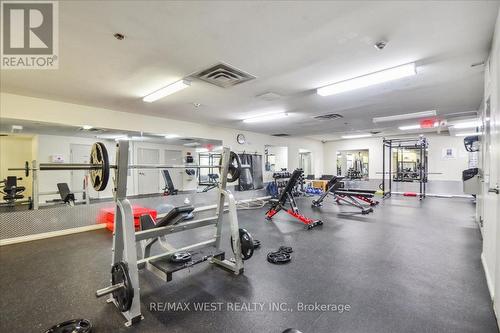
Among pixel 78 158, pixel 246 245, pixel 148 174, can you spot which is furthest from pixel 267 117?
pixel 78 158

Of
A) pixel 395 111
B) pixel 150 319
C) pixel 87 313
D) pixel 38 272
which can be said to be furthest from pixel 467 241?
A: pixel 38 272

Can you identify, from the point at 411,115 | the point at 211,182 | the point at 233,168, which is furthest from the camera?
the point at 211,182

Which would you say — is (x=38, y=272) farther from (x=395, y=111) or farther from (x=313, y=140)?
(x=313, y=140)

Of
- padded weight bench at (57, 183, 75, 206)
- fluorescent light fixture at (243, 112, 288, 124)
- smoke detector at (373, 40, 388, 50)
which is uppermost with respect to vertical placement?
smoke detector at (373, 40, 388, 50)

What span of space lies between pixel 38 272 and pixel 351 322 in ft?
11.5

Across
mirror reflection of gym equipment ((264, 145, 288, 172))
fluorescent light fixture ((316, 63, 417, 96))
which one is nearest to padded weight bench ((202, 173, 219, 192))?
mirror reflection of gym equipment ((264, 145, 288, 172))

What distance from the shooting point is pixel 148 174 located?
653 centimetres

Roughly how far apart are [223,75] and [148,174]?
14.3ft

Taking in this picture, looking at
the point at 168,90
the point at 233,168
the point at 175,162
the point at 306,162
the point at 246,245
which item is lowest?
the point at 246,245

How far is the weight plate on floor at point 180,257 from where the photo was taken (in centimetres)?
251

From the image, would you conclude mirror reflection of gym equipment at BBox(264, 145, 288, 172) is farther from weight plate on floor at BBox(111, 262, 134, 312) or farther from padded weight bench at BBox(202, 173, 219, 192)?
weight plate on floor at BBox(111, 262, 134, 312)

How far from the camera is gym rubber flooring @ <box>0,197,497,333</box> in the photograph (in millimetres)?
1909

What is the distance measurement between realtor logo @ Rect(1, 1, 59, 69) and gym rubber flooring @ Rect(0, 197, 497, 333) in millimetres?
2492

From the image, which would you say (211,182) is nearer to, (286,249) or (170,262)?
(286,249)
